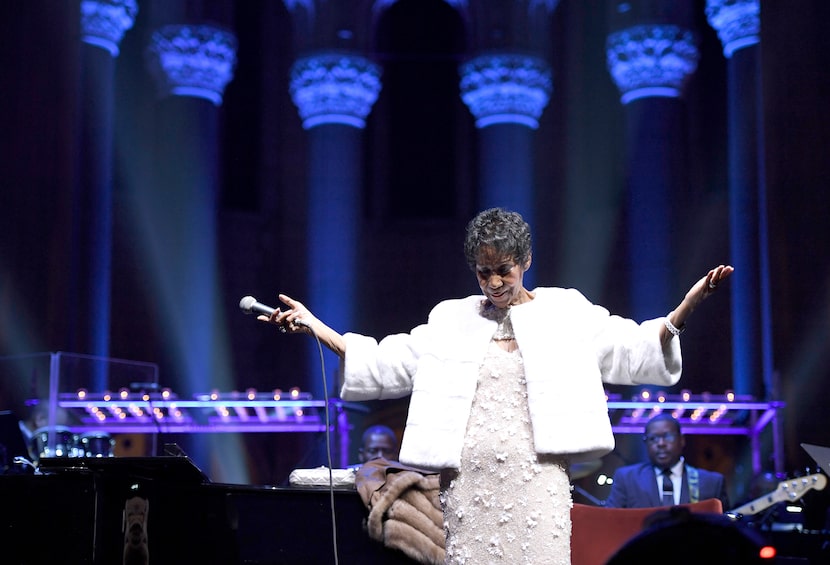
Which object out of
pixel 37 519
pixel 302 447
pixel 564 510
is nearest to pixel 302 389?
pixel 302 447

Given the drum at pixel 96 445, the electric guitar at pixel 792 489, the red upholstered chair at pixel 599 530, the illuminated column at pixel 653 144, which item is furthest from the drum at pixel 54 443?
the illuminated column at pixel 653 144

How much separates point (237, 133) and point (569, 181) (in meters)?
3.99

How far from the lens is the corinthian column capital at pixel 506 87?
40.3 feet

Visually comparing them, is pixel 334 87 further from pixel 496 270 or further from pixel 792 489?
pixel 496 270

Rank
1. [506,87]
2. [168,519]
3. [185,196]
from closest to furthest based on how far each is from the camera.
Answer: [168,519]
[185,196]
[506,87]

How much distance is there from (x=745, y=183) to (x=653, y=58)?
167cm

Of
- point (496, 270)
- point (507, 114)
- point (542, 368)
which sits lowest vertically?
point (542, 368)

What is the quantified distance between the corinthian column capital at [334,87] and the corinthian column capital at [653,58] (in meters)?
2.74

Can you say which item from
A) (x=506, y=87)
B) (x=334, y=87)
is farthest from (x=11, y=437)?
(x=506, y=87)

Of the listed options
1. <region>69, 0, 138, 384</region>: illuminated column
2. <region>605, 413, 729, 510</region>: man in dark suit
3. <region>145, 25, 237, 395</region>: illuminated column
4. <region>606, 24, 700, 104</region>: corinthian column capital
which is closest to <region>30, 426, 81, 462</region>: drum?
<region>69, 0, 138, 384</region>: illuminated column

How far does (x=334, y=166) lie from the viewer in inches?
492

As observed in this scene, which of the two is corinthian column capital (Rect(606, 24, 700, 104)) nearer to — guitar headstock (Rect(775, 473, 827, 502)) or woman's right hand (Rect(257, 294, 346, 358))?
guitar headstock (Rect(775, 473, 827, 502))

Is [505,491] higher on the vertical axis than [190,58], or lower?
lower

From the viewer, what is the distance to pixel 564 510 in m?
3.13
